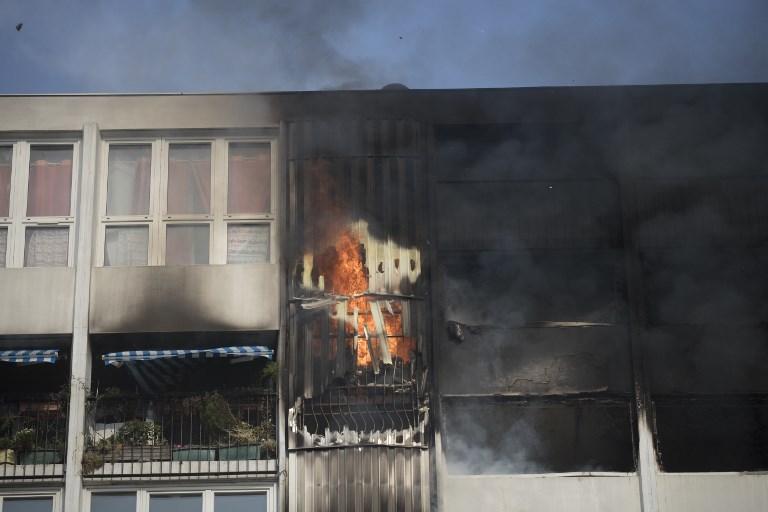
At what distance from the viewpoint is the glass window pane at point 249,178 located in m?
13.6

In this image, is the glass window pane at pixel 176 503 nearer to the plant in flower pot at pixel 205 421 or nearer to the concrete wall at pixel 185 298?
the plant in flower pot at pixel 205 421

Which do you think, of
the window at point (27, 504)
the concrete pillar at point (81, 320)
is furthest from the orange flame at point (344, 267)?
the window at point (27, 504)

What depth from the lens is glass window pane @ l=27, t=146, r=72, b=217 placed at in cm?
1359

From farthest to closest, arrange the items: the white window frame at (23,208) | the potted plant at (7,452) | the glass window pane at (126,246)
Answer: the glass window pane at (126,246), the white window frame at (23,208), the potted plant at (7,452)

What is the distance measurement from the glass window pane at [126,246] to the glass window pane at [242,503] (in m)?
3.47

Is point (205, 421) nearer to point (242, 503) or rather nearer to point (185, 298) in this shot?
point (242, 503)

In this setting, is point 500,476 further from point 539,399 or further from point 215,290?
point 215,290

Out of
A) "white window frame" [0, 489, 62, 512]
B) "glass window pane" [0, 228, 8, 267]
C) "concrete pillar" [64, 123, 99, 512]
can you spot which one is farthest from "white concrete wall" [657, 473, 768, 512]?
"glass window pane" [0, 228, 8, 267]

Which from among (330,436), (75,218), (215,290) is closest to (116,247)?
(75,218)

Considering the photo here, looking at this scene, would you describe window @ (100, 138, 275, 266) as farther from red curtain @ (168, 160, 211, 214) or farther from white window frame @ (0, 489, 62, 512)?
white window frame @ (0, 489, 62, 512)

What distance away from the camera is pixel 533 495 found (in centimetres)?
1253

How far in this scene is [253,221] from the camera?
13.6 meters

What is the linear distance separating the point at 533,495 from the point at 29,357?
6960 mm

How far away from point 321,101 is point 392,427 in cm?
471
